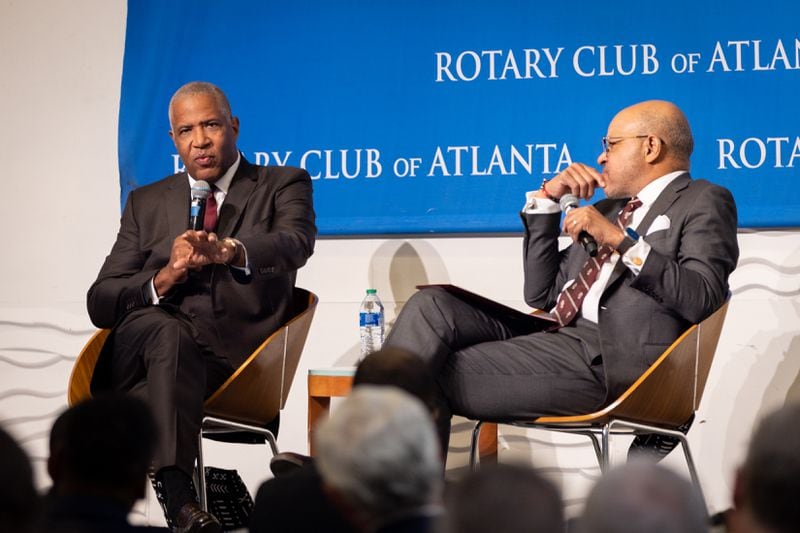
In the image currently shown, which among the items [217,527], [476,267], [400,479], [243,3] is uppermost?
[243,3]

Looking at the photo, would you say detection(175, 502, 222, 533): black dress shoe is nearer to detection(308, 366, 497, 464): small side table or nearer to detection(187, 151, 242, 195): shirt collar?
detection(308, 366, 497, 464): small side table

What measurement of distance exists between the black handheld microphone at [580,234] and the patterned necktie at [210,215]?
3.78ft

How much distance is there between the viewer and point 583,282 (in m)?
3.53

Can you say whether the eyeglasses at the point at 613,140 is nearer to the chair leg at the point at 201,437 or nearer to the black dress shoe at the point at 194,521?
the chair leg at the point at 201,437

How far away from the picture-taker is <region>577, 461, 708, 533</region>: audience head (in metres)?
1.20

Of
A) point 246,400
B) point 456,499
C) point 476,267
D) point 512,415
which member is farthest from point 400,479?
point 476,267

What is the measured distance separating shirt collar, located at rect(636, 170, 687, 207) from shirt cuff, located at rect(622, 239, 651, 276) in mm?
394

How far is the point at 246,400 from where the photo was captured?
Result: 11.6 ft

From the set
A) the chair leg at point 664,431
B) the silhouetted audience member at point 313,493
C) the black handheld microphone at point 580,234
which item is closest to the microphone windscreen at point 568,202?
the black handheld microphone at point 580,234

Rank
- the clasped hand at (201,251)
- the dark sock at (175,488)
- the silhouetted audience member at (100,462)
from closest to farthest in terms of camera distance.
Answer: the silhouetted audience member at (100,462) < the dark sock at (175,488) < the clasped hand at (201,251)

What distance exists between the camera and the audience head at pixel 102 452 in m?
1.68

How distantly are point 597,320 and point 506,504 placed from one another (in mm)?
2183

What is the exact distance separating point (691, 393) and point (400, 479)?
2.07 meters

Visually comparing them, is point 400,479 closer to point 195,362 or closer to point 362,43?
point 195,362
